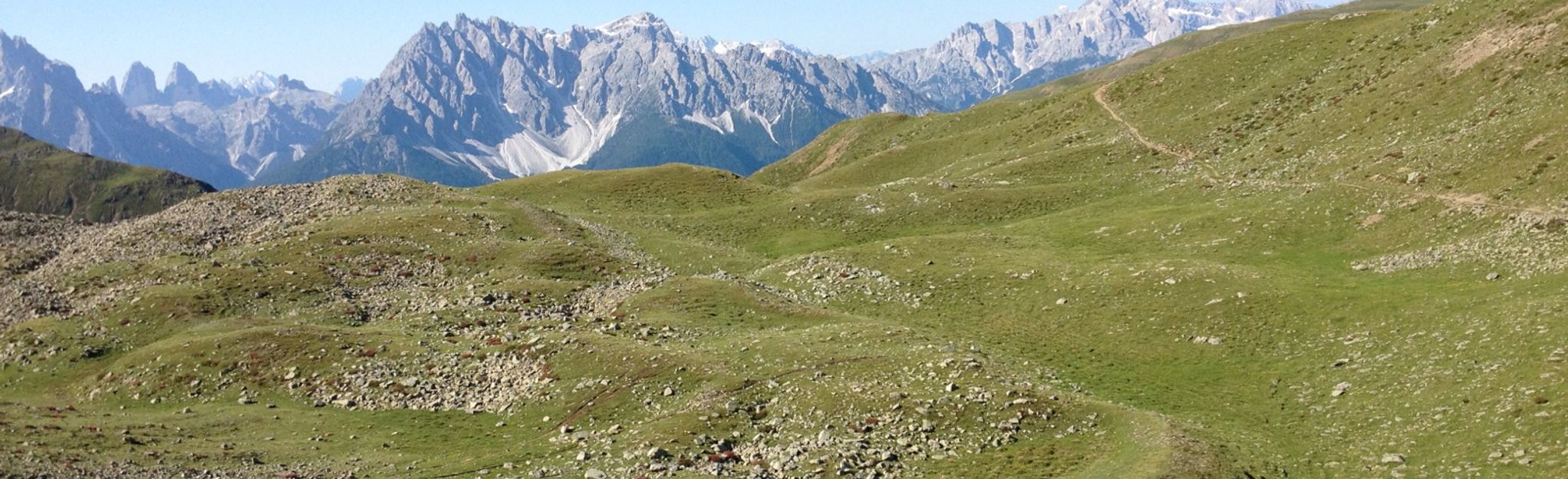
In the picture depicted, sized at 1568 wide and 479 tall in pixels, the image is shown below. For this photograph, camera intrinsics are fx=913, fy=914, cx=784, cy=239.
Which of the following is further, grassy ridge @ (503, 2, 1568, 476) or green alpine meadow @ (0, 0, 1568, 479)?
grassy ridge @ (503, 2, 1568, 476)

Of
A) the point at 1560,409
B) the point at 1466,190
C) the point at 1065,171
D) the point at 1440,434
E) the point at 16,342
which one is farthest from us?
the point at 1065,171

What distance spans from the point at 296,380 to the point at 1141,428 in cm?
4049

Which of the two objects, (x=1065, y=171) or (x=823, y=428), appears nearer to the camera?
(x=823, y=428)

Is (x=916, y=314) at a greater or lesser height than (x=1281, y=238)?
lesser

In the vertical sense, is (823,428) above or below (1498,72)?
below

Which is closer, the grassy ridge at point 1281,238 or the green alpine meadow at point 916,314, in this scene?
the green alpine meadow at point 916,314

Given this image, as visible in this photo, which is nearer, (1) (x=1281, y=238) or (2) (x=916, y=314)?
(2) (x=916, y=314)

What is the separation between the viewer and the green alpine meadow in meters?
35.1

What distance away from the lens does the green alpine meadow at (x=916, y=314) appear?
3506cm

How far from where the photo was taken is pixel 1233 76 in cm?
10175

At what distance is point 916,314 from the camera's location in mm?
56562

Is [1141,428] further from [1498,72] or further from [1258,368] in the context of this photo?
[1498,72]

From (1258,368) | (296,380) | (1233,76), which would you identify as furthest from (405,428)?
(1233,76)

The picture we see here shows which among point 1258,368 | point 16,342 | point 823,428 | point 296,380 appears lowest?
point 1258,368
